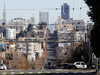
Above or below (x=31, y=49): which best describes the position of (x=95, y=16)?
above

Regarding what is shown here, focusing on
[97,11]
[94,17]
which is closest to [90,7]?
[94,17]

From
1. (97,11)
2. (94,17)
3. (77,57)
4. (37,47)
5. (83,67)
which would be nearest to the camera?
(97,11)

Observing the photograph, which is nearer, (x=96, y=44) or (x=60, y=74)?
(x=96, y=44)

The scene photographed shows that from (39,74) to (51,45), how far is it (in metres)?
144

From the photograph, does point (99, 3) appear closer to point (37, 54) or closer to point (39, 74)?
point (39, 74)

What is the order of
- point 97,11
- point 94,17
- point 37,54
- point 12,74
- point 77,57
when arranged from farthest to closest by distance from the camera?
point 37,54 < point 77,57 < point 12,74 < point 94,17 < point 97,11

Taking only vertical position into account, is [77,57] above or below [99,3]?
below

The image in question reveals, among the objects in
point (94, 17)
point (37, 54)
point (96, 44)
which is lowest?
point (37, 54)

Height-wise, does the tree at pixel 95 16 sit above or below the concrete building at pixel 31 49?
above

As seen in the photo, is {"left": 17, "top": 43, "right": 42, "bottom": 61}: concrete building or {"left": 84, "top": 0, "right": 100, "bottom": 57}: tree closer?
{"left": 84, "top": 0, "right": 100, "bottom": 57}: tree

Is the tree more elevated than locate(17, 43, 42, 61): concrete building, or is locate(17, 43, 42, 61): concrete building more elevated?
the tree

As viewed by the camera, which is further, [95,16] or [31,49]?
[31,49]

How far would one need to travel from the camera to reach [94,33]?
15.1m

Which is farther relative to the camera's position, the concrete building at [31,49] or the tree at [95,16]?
the concrete building at [31,49]
